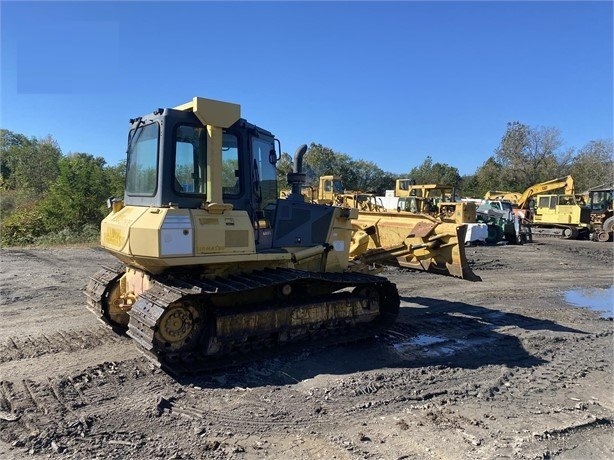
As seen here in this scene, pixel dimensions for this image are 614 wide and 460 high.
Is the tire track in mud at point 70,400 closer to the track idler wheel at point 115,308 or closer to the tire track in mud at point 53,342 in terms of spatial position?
the tire track in mud at point 53,342

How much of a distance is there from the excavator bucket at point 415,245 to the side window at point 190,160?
2.98 m

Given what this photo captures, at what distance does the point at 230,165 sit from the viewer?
5.78 m

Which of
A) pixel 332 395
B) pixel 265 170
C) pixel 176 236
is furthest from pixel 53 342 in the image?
pixel 332 395

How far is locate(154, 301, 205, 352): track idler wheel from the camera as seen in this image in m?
5.01

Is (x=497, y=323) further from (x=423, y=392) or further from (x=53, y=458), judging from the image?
(x=53, y=458)

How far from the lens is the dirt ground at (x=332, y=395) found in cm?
374

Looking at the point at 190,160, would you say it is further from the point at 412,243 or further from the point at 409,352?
the point at 412,243

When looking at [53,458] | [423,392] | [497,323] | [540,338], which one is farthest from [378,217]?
[53,458]

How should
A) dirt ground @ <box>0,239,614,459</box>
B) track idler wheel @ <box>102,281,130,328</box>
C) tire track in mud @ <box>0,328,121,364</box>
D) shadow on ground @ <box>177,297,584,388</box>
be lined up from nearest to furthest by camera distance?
dirt ground @ <box>0,239,614,459</box>, shadow on ground @ <box>177,297,584,388</box>, tire track in mud @ <box>0,328,121,364</box>, track idler wheel @ <box>102,281,130,328</box>

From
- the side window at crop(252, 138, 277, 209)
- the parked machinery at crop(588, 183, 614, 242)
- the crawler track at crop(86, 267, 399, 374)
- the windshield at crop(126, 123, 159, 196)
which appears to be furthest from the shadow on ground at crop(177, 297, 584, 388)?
the parked machinery at crop(588, 183, 614, 242)

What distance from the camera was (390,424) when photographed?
13.5 feet

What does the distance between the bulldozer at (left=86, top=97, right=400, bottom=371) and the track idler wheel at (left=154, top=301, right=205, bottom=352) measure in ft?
0.04

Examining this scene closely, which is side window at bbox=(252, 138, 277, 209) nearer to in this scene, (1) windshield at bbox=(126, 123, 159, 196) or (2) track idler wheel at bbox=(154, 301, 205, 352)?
(1) windshield at bbox=(126, 123, 159, 196)

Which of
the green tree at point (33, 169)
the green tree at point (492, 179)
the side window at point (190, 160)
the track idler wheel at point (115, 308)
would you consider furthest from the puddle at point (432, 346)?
the green tree at point (492, 179)
